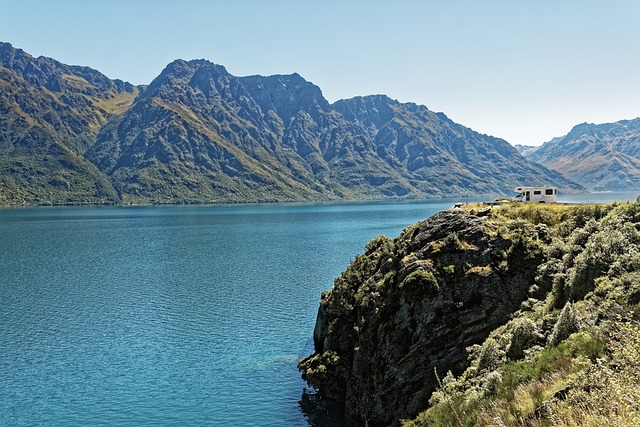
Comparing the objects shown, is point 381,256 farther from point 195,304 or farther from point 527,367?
point 195,304

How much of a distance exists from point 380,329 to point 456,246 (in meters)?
9.93

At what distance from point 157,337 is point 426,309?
44.5m

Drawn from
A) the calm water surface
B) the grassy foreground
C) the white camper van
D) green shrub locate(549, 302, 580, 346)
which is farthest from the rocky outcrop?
the white camper van

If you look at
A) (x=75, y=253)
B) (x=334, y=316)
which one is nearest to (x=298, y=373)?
(x=334, y=316)

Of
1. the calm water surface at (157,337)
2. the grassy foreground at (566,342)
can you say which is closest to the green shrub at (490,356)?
the grassy foreground at (566,342)

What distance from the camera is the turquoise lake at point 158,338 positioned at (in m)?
48.0

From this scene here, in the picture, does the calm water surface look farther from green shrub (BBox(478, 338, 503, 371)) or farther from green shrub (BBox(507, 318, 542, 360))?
green shrub (BBox(507, 318, 542, 360))

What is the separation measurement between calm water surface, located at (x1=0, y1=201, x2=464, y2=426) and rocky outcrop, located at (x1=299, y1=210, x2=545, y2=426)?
7307 mm

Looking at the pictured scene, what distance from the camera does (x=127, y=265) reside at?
129500mm

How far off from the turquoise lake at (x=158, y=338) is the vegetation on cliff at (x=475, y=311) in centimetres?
767

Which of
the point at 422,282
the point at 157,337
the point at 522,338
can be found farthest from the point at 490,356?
the point at 157,337

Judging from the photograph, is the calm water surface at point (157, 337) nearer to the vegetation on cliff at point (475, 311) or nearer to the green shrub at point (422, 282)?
the vegetation on cliff at point (475, 311)

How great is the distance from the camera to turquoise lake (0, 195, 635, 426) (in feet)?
157

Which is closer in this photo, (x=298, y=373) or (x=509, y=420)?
(x=509, y=420)
